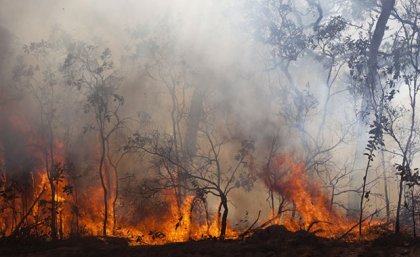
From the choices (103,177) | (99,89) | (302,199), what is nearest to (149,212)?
(103,177)

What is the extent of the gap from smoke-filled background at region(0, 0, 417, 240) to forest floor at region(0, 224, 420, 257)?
8.20 metres

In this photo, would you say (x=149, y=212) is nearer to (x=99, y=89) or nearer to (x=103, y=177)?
(x=103, y=177)

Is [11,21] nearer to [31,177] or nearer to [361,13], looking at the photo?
[31,177]

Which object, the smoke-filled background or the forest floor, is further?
the smoke-filled background

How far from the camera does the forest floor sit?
28.5 ft

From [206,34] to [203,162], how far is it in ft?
21.7

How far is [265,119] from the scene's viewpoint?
2214 centimetres

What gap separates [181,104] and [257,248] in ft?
45.8

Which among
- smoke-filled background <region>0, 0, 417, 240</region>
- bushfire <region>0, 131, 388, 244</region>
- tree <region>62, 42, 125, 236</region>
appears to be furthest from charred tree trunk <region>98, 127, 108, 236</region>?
bushfire <region>0, 131, 388, 244</region>

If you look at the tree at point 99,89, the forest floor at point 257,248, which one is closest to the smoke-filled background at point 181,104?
the tree at point 99,89

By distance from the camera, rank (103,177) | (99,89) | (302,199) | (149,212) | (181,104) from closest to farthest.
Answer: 1. (302,199)
2. (149,212)
3. (99,89)
4. (103,177)
5. (181,104)

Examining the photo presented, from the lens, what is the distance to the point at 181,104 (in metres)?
22.6

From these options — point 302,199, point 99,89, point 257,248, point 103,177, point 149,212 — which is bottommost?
point 257,248

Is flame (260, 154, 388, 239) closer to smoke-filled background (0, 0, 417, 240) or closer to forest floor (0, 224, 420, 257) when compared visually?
smoke-filled background (0, 0, 417, 240)
